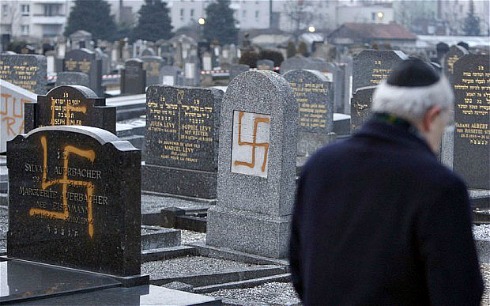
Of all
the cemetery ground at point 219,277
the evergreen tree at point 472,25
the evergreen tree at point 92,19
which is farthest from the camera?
the evergreen tree at point 472,25

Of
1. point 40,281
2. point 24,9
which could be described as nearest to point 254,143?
point 40,281

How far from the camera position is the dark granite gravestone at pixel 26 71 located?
2144cm

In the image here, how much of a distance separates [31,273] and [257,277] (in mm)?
2632

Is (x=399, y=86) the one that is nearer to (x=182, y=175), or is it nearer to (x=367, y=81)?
(x=182, y=175)

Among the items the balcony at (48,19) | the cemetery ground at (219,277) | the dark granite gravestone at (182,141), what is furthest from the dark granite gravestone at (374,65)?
the balcony at (48,19)

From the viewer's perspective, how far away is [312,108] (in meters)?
18.9

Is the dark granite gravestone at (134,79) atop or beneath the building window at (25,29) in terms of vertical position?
atop

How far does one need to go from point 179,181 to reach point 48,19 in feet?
332

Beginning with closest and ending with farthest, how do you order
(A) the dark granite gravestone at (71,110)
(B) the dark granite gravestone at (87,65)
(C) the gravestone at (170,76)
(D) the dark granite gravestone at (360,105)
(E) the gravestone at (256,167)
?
(E) the gravestone at (256,167), (A) the dark granite gravestone at (71,110), (D) the dark granite gravestone at (360,105), (B) the dark granite gravestone at (87,65), (C) the gravestone at (170,76)

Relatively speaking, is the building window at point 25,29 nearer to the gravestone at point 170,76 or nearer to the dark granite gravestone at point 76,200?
the gravestone at point 170,76

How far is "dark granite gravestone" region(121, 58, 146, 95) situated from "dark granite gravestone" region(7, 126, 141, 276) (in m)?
21.3

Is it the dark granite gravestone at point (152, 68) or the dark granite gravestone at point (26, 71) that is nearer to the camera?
the dark granite gravestone at point (26, 71)

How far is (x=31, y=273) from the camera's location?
23.8ft

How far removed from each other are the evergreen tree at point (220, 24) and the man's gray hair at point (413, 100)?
75386mm
